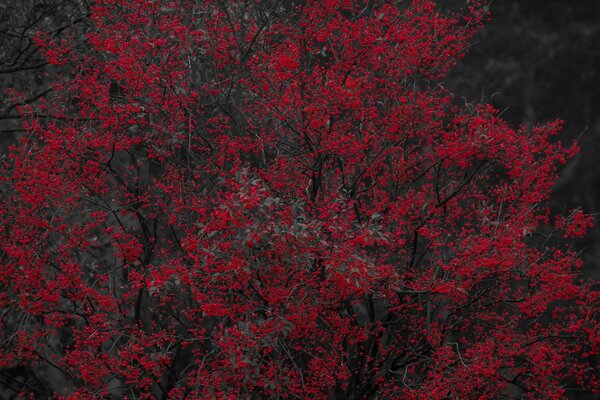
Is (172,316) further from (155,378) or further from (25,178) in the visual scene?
(25,178)

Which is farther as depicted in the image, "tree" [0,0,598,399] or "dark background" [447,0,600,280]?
"dark background" [447,0,600,280]

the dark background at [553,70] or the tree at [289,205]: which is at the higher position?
the tree at [289,205]

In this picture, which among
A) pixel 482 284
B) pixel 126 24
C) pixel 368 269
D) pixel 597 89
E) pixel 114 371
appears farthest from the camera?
pixel 597 89

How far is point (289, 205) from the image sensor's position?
366 inches

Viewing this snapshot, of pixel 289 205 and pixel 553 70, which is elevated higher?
pixel 289 205

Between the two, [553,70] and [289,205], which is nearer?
[289,205]

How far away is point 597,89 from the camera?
28969 mm

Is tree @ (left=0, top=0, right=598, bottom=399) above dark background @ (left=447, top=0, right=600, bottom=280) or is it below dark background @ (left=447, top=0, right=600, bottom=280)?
above

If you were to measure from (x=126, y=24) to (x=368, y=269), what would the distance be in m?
5.09

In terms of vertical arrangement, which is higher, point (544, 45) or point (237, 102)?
point (237, 102)

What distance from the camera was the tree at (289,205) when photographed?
9.88 metres

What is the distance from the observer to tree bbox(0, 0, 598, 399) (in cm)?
988

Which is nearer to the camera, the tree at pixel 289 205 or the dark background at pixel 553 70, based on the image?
the tree at pixel 289 205

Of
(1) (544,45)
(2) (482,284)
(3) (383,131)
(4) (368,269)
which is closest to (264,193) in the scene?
(4) (368,269)
